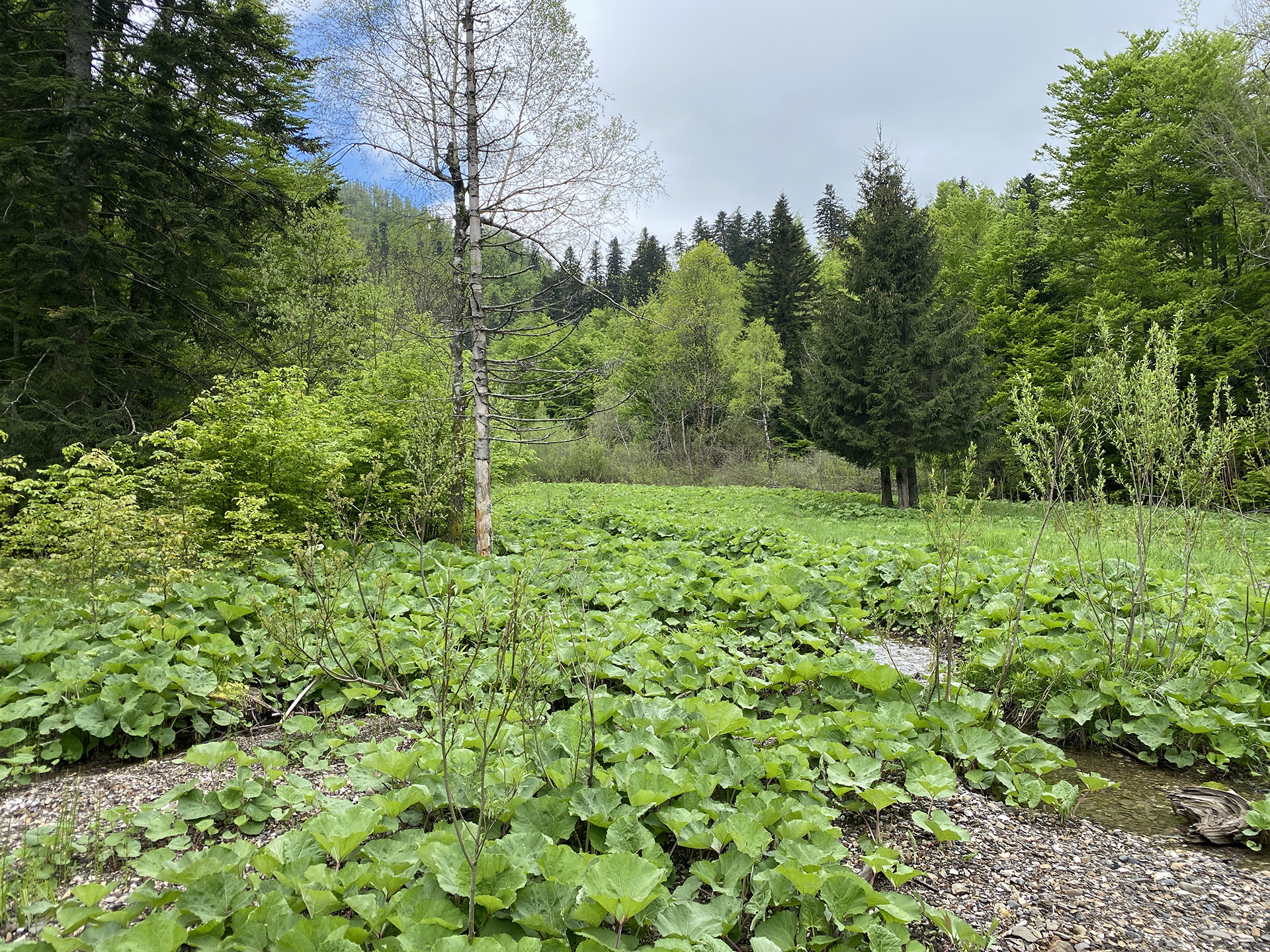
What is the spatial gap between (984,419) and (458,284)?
10850mm

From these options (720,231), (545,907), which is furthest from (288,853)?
(720,231)

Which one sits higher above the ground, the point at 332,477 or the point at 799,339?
the point at 799,339

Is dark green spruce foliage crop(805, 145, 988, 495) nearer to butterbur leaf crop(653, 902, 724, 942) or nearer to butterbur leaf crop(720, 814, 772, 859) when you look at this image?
butterbur leaf crop(720, 814, 772, 859)

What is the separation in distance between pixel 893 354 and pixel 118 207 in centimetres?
1323

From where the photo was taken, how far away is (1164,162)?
1548 centimetres

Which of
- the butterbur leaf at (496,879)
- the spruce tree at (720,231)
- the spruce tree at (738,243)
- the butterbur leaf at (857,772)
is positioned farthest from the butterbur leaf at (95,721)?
the spruce tree at (720,231)

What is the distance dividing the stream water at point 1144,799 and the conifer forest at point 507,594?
2cm

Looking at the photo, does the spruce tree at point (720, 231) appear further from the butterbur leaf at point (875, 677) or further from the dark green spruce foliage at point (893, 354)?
the butterbur leaf at point (875, 677)

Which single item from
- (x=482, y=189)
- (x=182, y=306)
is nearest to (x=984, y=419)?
(x=482, y=189)

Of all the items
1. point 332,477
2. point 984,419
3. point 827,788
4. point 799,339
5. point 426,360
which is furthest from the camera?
point 799,339

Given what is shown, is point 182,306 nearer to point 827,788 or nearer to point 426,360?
point 426,360

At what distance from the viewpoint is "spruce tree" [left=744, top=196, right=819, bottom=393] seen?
3030 cm

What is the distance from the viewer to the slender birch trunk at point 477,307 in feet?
21.7

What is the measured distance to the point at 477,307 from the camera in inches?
264
